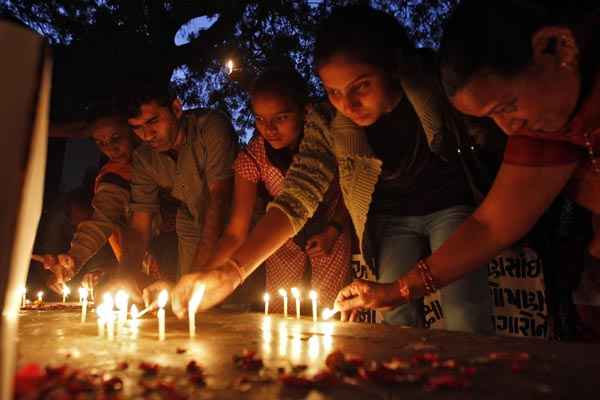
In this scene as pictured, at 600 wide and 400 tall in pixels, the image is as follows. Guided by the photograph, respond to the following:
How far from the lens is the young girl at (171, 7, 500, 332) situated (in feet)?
9.09

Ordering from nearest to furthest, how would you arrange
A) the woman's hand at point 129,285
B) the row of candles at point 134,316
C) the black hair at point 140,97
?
the row of candles at point 134,316 < the woman's hand at point 129,285 < the black hair at point 140,97

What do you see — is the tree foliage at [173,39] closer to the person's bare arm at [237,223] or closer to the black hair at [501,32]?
the person's bare arm at [237,223]

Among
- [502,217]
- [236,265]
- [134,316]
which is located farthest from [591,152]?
[134,316]

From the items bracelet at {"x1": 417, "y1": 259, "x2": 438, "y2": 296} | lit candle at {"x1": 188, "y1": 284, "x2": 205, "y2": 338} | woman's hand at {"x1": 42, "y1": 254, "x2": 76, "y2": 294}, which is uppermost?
woman's hand at {"x1": 42, "y1": 254, "x2": 76, "y2": 294}

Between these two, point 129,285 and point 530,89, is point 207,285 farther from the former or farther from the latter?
point 530,89

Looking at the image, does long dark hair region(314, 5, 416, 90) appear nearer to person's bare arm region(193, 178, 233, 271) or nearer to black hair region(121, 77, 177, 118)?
person's bare arm region(193, 178, 233, 271)

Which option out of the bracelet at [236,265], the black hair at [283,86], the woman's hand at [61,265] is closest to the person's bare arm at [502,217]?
the bracelet at [236,265]

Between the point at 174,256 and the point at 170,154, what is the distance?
2353 mm

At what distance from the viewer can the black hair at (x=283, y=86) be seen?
368cm

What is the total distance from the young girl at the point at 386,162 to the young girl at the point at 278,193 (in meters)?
0.40

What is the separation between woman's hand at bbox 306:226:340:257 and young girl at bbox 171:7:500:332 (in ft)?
1.67

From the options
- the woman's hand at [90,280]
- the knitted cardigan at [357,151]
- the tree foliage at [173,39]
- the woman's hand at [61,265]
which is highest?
the tree foliage at [173,39]

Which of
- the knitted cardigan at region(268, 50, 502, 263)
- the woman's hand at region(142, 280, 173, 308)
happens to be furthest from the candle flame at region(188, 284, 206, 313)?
the knitted cardigan at region(268, 50, 502, 263)

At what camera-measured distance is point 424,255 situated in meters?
3.36
